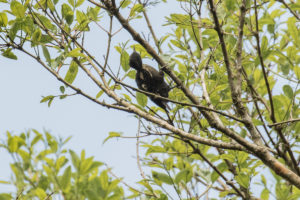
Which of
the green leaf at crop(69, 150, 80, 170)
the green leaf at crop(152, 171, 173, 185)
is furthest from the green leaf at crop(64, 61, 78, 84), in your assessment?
the green leaf at crop(69, 150, 80, 170)

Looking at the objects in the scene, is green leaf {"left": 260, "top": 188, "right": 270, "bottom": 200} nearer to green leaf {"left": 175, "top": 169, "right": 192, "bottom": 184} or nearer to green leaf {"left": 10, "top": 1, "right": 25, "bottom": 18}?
green leaf {"left": 175, "top": 169, "right": 192, "bottom": 184}

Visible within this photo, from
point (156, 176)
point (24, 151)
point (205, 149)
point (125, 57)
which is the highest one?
point (125, 57)

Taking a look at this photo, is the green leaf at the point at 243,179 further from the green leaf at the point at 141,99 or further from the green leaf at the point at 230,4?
the green leaf at the point at 230,4

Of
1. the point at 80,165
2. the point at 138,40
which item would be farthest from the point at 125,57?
the point at 80,165

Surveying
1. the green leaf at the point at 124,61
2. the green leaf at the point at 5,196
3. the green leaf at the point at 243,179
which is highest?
the green leaf at the point at 124,61

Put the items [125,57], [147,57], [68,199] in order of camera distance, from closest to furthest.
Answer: [68,199], [125,57], [147,57]

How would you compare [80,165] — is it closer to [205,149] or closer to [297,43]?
[205,149]

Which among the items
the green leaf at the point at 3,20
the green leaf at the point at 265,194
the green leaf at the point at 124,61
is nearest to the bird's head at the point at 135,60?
the green leaf at the point at 124,61

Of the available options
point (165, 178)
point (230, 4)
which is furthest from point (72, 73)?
point (230, 4)

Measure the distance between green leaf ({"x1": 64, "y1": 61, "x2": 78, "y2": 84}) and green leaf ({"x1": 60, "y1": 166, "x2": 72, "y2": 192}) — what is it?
3.99 feet

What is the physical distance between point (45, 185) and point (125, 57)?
4.71 ft

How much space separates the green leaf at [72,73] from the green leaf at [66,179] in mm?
1216

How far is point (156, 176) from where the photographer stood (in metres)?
2.38

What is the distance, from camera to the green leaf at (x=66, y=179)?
1.54 m
